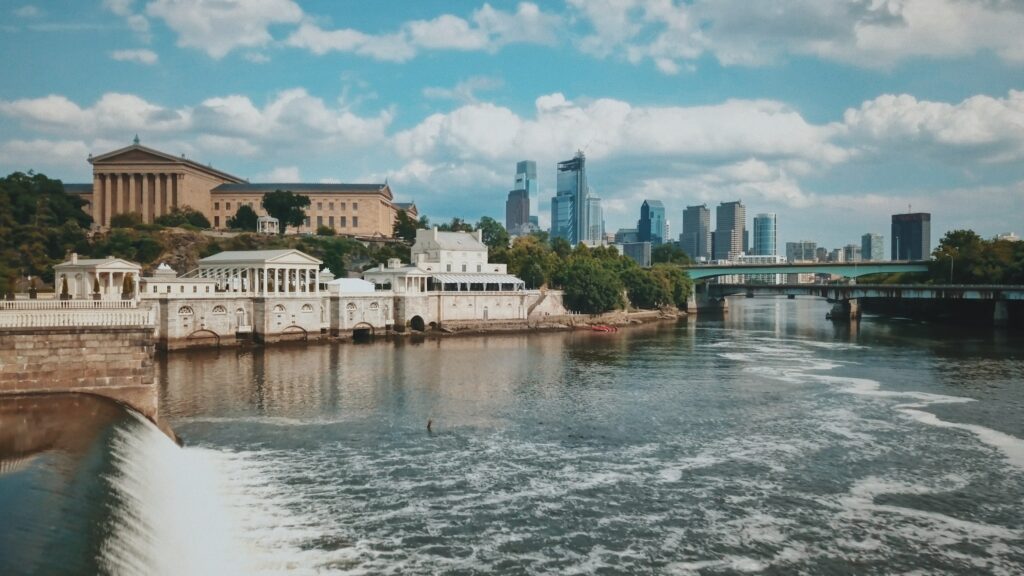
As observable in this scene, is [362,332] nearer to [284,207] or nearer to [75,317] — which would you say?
[284,207]

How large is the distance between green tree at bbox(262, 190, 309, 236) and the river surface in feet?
274

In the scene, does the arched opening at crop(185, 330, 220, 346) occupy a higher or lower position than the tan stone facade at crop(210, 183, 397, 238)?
lower

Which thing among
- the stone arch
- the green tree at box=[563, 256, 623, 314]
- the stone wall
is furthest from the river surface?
the green tree at box=[563, 256, 623, 314]

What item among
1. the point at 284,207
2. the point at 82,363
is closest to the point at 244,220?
the point at 284,207

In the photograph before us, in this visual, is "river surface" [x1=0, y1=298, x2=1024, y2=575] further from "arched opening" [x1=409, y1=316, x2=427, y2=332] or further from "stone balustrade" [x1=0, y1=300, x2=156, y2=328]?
"arched opening" [x1=409, y1=316, x2=427, y2=332]

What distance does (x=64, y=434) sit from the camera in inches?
1110

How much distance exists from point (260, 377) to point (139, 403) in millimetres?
26253

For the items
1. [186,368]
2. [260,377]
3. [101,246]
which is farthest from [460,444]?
[101,246]

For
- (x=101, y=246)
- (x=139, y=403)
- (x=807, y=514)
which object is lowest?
(x=807, y=514)

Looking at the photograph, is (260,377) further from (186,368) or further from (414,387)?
(414,387)

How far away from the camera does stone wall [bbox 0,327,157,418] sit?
3394cm

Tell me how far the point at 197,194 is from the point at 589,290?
89.8 meters

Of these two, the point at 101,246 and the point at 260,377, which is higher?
the point at 101,246

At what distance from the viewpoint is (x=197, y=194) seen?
157 meters
